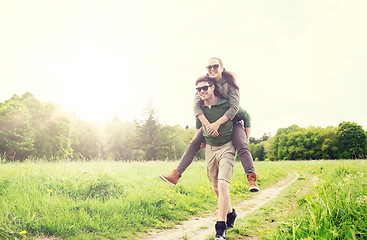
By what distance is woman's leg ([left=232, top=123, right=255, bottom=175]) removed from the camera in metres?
3.95

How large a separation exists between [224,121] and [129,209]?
3.18 meters

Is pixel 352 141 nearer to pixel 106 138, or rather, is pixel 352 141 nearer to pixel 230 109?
pixel 106 138

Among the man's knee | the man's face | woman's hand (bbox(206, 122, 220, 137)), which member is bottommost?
the man's knee

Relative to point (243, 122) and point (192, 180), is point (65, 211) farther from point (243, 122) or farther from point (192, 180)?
point (192, 180)

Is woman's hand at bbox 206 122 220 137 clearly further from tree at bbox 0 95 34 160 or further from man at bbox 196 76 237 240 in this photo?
tree at bbox 0 95 34 160

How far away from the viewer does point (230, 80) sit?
4.24m

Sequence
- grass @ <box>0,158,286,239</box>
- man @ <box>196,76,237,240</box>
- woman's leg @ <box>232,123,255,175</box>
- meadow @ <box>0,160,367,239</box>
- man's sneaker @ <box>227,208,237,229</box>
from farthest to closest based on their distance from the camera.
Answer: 1. man's sneaker @ <box>227,208,237,229</box>
2. grass @ <box>0,158,286,239</box>
3. woman's leg @ <box>232,123,255,175</box>
4. man @ <box>196,76,237,240</box>
5. meadow @ <box>0,160,367,239</box>

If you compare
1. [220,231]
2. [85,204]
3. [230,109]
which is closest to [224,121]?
[230,109]

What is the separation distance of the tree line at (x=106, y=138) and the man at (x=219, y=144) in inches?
A: 582

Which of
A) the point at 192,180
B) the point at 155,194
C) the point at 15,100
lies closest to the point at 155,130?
the point at 15,100

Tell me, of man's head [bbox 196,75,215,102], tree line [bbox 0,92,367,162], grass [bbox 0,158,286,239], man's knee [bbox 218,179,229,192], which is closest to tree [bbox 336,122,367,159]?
tree line [bbox 0,92,367,162]

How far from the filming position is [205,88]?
13.2ft

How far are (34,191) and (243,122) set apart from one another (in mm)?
4875

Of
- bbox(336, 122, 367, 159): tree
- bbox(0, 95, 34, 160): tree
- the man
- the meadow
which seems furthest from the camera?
bbox(336, 122, 367, 159): tree
